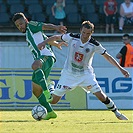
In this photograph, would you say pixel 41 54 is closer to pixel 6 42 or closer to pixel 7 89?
pixel 7 89

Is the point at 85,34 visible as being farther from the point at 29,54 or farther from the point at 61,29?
the point at 29,54

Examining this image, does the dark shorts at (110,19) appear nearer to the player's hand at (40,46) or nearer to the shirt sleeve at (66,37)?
the shirt sleeve at (66,37)

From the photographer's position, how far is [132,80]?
17828mm

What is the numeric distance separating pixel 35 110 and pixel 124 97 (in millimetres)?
6818

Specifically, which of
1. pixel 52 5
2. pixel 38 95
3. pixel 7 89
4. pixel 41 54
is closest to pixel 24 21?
pixel 41 54

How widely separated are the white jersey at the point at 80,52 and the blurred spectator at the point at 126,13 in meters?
10.7

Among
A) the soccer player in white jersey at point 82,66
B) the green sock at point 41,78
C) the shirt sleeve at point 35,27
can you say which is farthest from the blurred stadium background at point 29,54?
the green sock at point 41,78

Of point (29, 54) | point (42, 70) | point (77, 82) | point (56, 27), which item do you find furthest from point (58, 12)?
point (56, 27)

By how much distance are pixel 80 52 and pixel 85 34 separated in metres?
0.58

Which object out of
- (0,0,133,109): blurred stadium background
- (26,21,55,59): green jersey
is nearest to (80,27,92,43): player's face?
(26,21,55,59): green jersey

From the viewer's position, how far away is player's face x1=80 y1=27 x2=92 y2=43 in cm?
1183

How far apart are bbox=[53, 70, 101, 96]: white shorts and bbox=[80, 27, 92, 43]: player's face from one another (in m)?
0.81

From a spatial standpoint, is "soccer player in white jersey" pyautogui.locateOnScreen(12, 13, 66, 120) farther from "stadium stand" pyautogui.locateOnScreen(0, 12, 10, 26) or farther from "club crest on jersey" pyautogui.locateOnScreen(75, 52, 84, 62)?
"stadium stand" pyautogui.locateOnScreen(0, 12, 10, 26)

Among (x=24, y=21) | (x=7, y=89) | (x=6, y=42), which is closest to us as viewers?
(x=24, y=21)
